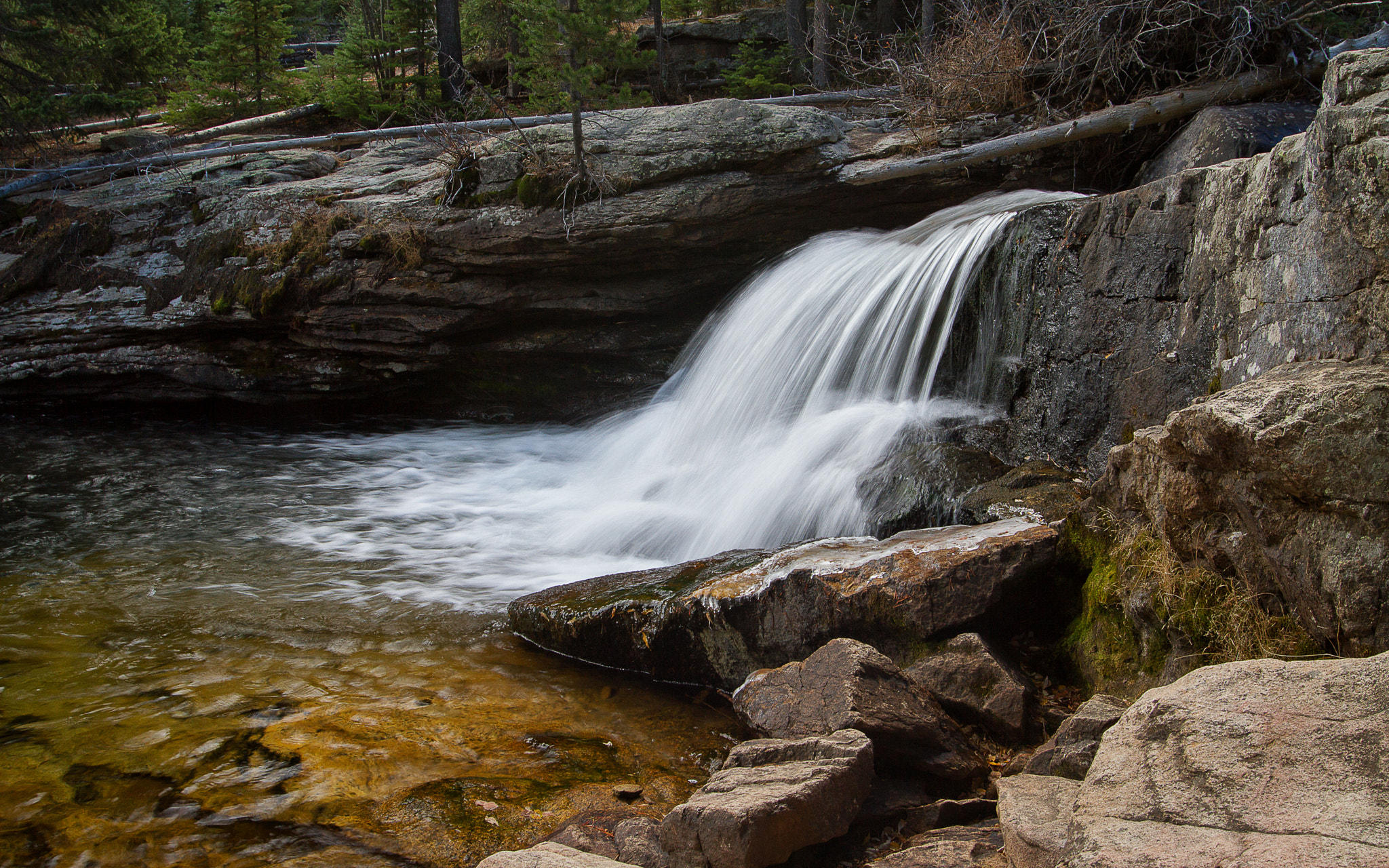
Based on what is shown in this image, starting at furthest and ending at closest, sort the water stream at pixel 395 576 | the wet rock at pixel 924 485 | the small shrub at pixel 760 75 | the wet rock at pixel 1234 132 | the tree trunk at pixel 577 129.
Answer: the small shrub at pixel 760 75, the tree trunk at pixel 577 129, the wet rock at pixel 1234 132, the wet rock at pixel 924 485, the water stream at pixel 395 576

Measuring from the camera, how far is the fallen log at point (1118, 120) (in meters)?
8.52

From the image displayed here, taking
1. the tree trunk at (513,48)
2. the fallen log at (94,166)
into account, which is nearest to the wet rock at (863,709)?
the fallen log at (94,166)

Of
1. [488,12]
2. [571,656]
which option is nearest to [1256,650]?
[571,656]

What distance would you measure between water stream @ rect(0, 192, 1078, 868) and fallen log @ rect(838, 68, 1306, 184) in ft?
1.82

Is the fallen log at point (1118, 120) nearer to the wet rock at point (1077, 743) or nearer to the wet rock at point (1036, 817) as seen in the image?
the wet rock at point (1077, 743)

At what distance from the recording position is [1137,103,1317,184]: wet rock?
282 inches

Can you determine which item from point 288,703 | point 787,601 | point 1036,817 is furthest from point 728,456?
point 1036,817

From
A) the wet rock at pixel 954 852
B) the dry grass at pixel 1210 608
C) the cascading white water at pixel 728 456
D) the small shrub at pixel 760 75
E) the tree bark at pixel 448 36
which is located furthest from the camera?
the tree bark at pixel 448 36

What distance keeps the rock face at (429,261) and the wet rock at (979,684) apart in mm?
6682

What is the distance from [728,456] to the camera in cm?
816

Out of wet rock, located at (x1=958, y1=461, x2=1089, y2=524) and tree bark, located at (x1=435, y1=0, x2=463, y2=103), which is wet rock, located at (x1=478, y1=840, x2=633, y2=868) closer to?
wet rock, located at (x1=958, y1=461, x2=1089, y2=524)

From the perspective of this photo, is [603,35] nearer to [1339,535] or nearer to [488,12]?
[1339,535]

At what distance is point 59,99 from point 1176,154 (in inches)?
609

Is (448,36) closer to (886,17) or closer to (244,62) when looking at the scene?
(244,62)
